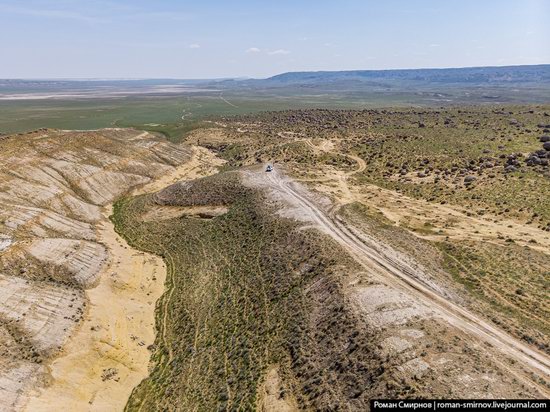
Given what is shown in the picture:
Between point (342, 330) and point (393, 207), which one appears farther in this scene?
point (393, 207)

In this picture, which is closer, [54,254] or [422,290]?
[422,290]

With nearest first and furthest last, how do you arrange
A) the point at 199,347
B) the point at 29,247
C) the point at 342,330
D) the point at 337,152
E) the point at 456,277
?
the point at 342,330, the point at 199,347, the point at 456,277, the point at 29,247, the point at 337,152

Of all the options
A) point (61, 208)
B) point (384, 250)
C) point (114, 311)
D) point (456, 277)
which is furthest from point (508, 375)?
point (61, 208)

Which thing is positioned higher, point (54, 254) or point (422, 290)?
point (422, 290)

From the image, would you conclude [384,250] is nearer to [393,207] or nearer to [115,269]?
[393,207]

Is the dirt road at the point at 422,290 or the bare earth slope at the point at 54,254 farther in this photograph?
the bare earth slope at the point at 54,254
